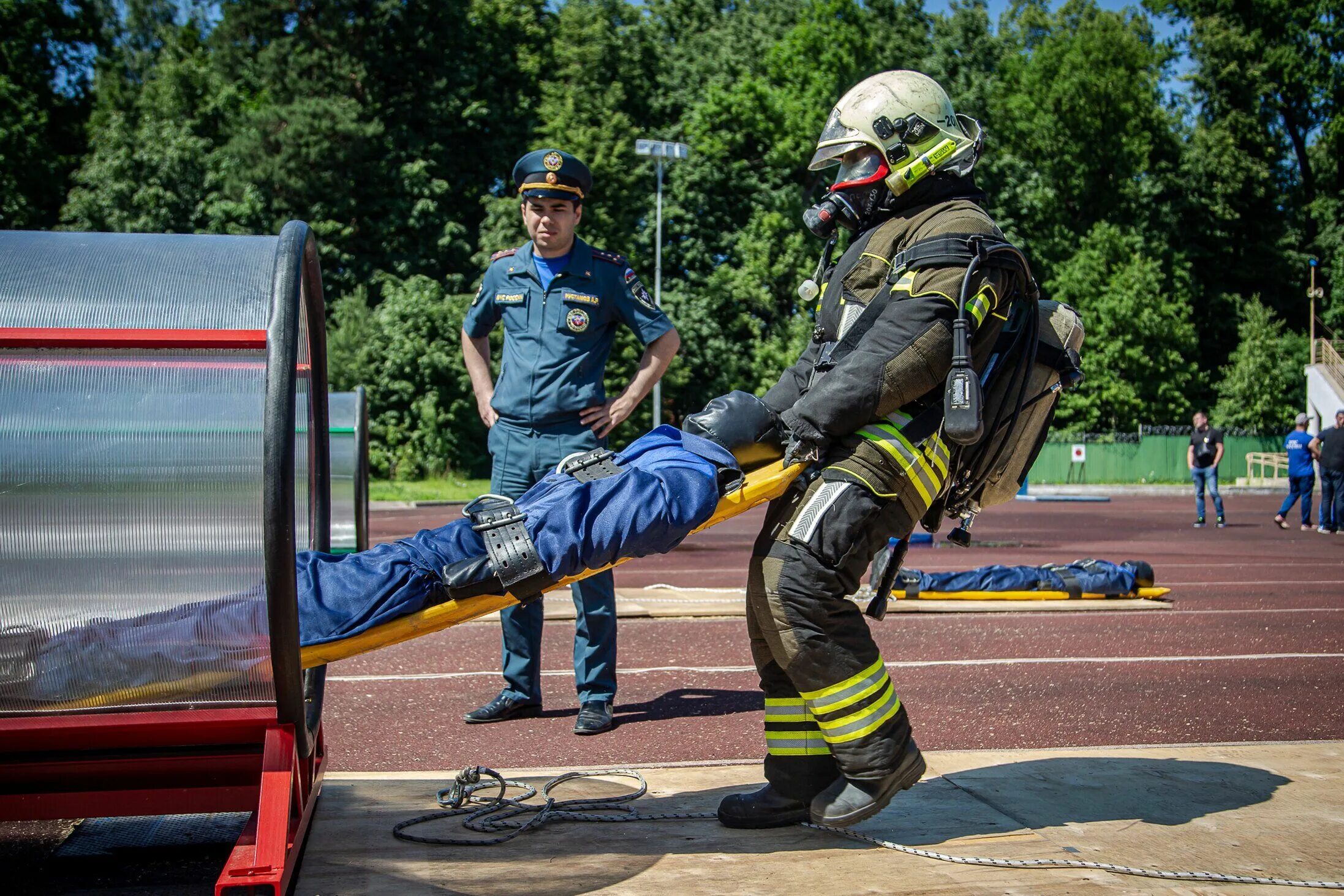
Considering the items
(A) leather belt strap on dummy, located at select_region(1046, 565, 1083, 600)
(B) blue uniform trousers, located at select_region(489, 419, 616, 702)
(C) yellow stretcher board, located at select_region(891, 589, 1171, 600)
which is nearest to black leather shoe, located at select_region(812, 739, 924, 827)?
(B) blue uniform trousers, located at select_region(489, 419, 616, 702)

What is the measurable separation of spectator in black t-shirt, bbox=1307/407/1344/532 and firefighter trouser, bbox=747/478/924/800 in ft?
59.8

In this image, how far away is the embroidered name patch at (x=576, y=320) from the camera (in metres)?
5.45

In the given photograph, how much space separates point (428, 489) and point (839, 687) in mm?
27633

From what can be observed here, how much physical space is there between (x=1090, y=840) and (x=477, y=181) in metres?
41.9

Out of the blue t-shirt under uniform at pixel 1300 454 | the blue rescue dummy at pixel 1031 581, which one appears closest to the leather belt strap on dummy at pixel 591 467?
the blue rescue dummy at pixel 1031 581

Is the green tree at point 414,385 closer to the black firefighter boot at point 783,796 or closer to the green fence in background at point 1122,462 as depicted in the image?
the green fence in background at point 1122,462

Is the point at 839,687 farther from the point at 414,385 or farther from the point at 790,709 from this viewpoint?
the point at 414,385

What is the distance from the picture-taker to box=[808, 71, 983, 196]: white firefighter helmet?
3.71 m

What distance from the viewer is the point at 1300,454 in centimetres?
2022

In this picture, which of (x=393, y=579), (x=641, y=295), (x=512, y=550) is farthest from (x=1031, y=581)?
(x=393, y=579)

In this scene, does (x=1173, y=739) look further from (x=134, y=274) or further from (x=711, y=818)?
(x=134, y=274)

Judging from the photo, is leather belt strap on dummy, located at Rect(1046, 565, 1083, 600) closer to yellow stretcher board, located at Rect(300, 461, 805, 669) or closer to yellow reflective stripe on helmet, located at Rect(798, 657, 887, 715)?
yellow reflective stripe on helmet, located at Rect(798, 657, 887, 715)

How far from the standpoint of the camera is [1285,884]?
3131 millimetres

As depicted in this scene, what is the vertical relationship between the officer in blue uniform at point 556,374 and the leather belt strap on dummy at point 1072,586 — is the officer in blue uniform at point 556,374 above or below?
above
